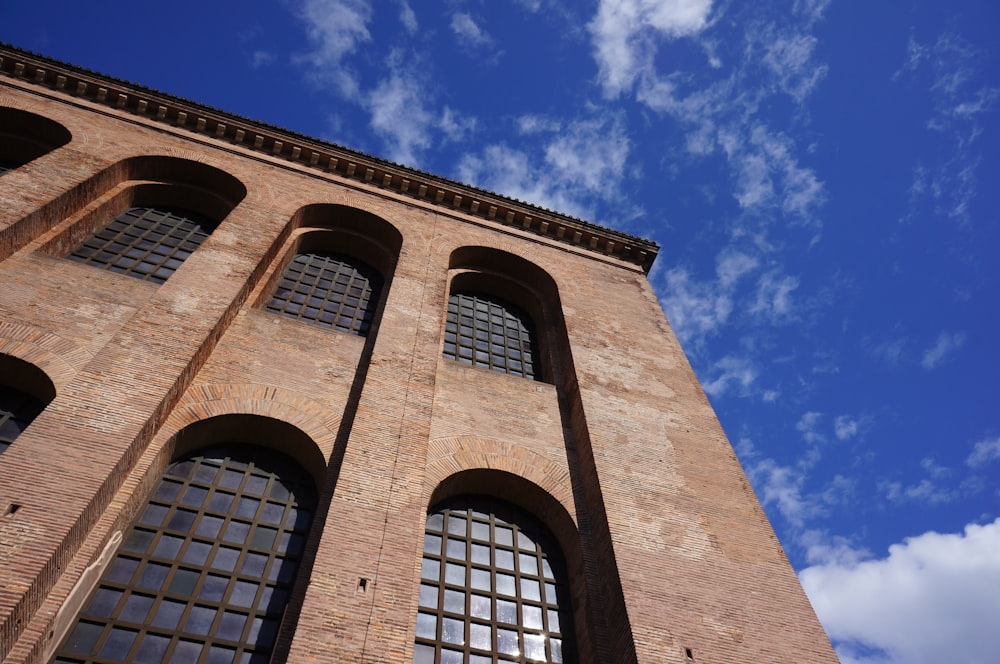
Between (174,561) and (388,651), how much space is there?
2045 millimetres

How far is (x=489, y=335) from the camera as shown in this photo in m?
9.74

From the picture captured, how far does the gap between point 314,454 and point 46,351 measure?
8.74 ft

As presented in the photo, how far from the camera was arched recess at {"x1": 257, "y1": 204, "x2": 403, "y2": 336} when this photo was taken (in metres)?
8.84

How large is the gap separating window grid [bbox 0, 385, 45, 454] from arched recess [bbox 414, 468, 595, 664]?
3803 millimetres

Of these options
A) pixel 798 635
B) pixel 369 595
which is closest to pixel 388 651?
Answer: pixel 369 595

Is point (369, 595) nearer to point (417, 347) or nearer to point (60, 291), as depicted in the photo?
point (417, 347)

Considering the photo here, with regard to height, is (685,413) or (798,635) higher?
(685,413)

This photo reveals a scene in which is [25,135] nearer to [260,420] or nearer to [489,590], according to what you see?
[260,420]

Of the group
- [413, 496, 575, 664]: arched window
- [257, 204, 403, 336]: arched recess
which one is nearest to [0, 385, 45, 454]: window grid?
[257, 204, 403, 336]: arched recess

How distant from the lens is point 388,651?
A: 15.2 feet

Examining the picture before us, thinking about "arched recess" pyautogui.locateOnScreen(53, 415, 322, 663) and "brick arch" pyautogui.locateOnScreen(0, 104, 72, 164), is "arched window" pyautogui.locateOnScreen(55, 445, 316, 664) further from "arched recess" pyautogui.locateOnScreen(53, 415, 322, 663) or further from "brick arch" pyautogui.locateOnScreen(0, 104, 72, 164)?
"brick arch" pyautogui.locateOnScreen(0, 104, 72, 164)

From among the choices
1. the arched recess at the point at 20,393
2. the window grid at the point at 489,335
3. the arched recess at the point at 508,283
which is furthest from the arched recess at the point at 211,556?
the arched recess at the point at 508,283

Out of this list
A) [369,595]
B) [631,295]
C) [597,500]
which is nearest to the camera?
[369,595]

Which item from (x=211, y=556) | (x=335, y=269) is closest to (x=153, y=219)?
(x=335, y=269)
